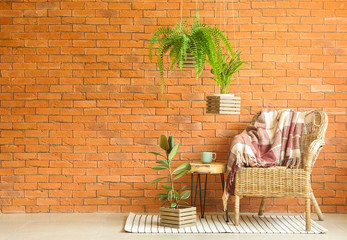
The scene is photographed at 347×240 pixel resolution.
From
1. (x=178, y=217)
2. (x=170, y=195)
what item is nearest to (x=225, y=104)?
(x=170, y=195)

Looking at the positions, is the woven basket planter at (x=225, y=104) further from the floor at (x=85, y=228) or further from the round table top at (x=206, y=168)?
the floor at (x=85, y=228)

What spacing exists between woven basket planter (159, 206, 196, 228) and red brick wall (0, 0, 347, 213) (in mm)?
623

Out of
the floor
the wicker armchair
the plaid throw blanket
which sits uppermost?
the plaid throw blanket

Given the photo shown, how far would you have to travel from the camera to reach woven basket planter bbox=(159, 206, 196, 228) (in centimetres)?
335

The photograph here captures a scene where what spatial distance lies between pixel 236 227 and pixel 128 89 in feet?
5.29

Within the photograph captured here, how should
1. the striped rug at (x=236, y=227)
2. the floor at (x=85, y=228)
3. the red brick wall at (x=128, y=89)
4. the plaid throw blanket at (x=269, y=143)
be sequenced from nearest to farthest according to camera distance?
the floor at (x=85, y=228), the striped rug at (x=236, y=227), the plaid throw blanket at (x=269, y=143), the red brick wall at (x=128, y=89)

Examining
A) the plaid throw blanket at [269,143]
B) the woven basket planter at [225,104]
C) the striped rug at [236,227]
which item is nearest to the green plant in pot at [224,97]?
the woven basket planter at [225,104]

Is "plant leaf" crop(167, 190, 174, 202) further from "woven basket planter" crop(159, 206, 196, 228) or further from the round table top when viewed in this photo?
the round table top

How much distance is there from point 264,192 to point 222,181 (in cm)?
45

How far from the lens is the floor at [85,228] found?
3158 mm

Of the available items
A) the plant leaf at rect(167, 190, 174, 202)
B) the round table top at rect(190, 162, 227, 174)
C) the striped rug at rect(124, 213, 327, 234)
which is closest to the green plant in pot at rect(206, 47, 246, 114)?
the round table top at rect(190, 162, 227, 174)

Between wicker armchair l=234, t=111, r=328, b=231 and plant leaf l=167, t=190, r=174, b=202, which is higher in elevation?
wicker armchair l=234, t=111, r=328, b=231

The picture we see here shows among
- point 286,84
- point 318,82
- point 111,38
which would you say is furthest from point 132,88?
point 318,82

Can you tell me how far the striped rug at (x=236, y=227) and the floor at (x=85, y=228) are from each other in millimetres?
92
